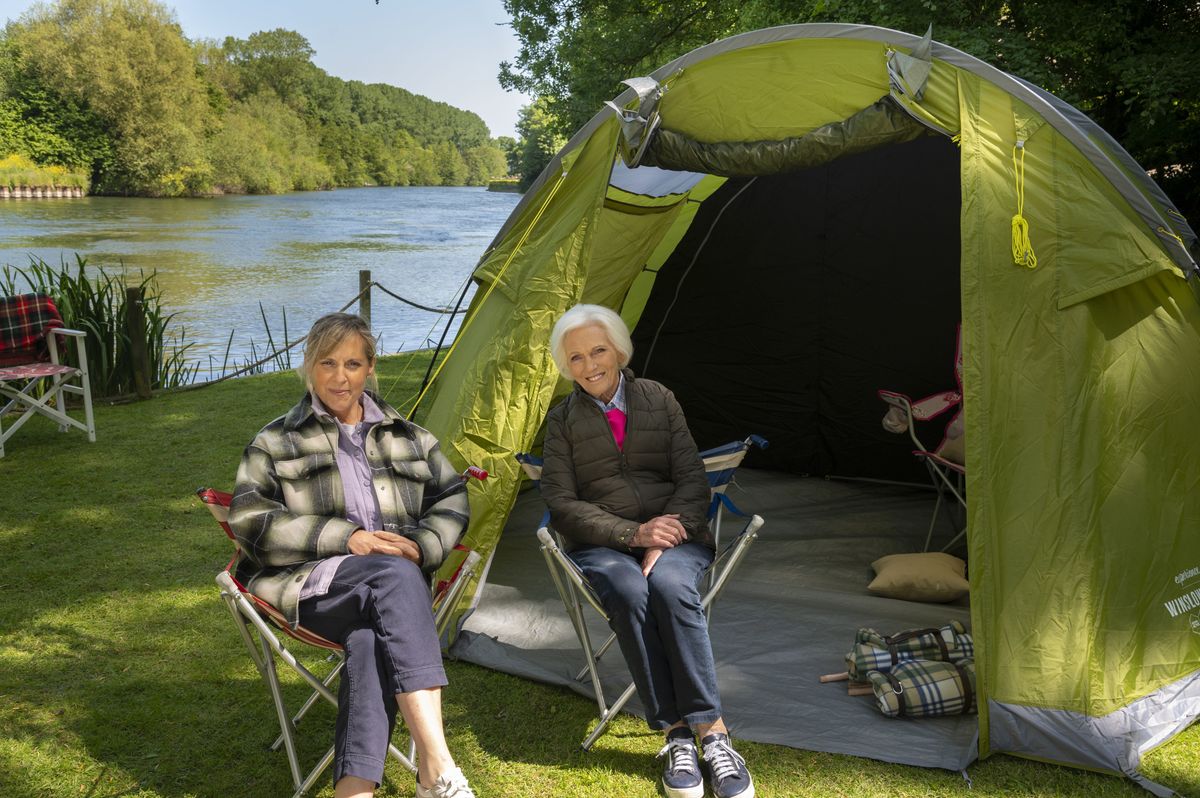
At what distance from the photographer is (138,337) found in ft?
18.5

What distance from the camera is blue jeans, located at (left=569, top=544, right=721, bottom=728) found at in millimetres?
2008

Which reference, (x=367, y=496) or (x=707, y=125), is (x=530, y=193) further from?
(x=367, y=496)

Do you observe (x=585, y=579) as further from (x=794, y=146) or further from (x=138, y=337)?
(x=138, y=337)

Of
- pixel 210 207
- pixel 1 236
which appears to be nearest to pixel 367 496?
pixel 1 236

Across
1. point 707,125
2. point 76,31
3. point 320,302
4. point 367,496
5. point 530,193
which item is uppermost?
point 76,31

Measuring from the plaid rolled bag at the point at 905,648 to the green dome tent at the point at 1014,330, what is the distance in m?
0.32

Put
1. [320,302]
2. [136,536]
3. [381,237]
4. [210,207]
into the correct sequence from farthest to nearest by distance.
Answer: [210,207] → [381,237] → [320,302] → [136,536]

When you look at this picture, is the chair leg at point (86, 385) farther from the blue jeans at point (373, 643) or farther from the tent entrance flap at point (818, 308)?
the blue jeans at point (373, 643)

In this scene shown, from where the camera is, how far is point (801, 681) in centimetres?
245

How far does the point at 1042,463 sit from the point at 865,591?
102 centimetres

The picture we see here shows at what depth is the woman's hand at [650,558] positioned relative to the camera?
7.10ft

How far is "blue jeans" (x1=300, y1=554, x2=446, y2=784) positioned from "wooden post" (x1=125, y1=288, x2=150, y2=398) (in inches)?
164

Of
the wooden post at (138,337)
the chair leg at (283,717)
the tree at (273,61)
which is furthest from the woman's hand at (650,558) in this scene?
the tree at (273,61)

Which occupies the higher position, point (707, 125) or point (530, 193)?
point (707, 125)
